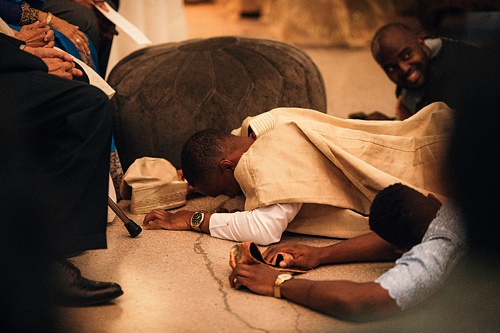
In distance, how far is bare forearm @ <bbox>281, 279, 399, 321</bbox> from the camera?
1.73 metres

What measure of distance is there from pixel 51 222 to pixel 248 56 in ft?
4.85

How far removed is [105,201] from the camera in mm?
2008

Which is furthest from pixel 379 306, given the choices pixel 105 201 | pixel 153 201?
pixel 153 201

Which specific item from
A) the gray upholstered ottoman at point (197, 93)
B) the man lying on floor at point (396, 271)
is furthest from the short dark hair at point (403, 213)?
the gray upholstered ottoman at point (197, 93)

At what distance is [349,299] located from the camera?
1748 millimetres

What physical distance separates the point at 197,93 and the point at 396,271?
4.77 feet

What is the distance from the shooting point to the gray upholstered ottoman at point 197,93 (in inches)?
116

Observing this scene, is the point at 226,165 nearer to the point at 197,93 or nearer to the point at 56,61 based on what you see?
the point at 56,61

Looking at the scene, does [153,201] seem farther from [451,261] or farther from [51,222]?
[451,261]

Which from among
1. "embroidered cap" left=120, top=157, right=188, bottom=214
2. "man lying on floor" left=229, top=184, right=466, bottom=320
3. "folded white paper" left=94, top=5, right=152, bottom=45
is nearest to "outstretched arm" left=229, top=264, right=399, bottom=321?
"man lying on floor" left=229, top=184, right=466, bottom=320

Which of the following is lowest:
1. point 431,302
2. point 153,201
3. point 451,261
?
point 153,201

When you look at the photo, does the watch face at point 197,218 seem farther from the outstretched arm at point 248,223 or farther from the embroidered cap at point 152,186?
the embroidered cap at point 152,186

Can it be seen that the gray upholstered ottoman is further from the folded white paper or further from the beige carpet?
the beige carpet

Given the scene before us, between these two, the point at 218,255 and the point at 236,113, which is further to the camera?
the point at 236,113
